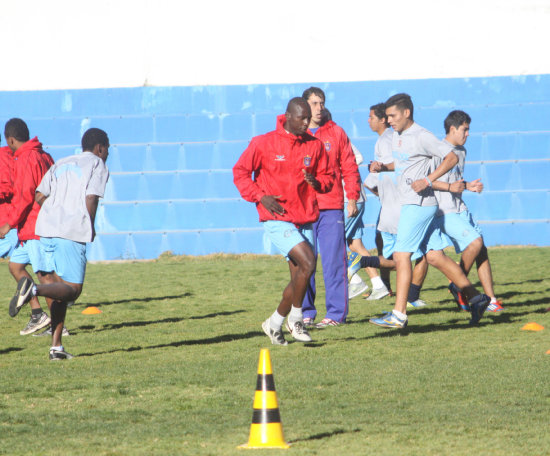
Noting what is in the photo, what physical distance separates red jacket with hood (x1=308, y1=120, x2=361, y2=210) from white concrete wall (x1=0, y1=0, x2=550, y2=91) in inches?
599

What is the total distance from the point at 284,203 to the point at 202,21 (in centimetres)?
1737

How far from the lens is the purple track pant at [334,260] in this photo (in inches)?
352

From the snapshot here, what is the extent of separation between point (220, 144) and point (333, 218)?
1201cm

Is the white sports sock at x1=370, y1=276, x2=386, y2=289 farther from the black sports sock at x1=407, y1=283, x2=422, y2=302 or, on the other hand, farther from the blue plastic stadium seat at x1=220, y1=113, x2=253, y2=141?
the blue plastic stadium seat at x1=220, y1=113, x2=253, y2=141

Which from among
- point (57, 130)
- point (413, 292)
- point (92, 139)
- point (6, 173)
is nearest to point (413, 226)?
point (413, 292)

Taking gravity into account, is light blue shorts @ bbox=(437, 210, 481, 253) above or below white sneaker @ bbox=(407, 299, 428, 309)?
above

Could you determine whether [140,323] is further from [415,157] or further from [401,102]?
[401,102]

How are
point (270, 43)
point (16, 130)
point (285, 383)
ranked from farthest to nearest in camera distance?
point (270, 43)
point (16, 130)
point (285, 383)

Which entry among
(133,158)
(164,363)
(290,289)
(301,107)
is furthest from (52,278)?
(133,158)

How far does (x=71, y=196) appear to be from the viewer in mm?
7266

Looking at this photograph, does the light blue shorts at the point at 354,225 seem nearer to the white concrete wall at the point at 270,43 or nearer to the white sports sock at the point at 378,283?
the white sports sock at the point at 378,283

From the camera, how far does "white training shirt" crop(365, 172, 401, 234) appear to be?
1027cm

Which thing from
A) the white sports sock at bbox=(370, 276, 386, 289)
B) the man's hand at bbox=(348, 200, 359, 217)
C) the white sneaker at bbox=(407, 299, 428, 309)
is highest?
the man's hand at bbox=(348, 200, 359, 217)

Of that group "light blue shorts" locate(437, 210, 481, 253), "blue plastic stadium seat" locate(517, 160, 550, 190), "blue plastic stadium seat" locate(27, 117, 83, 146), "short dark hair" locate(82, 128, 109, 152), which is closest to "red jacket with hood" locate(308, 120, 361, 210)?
"light blue shorts" locate(437, 210, 481, 253)
